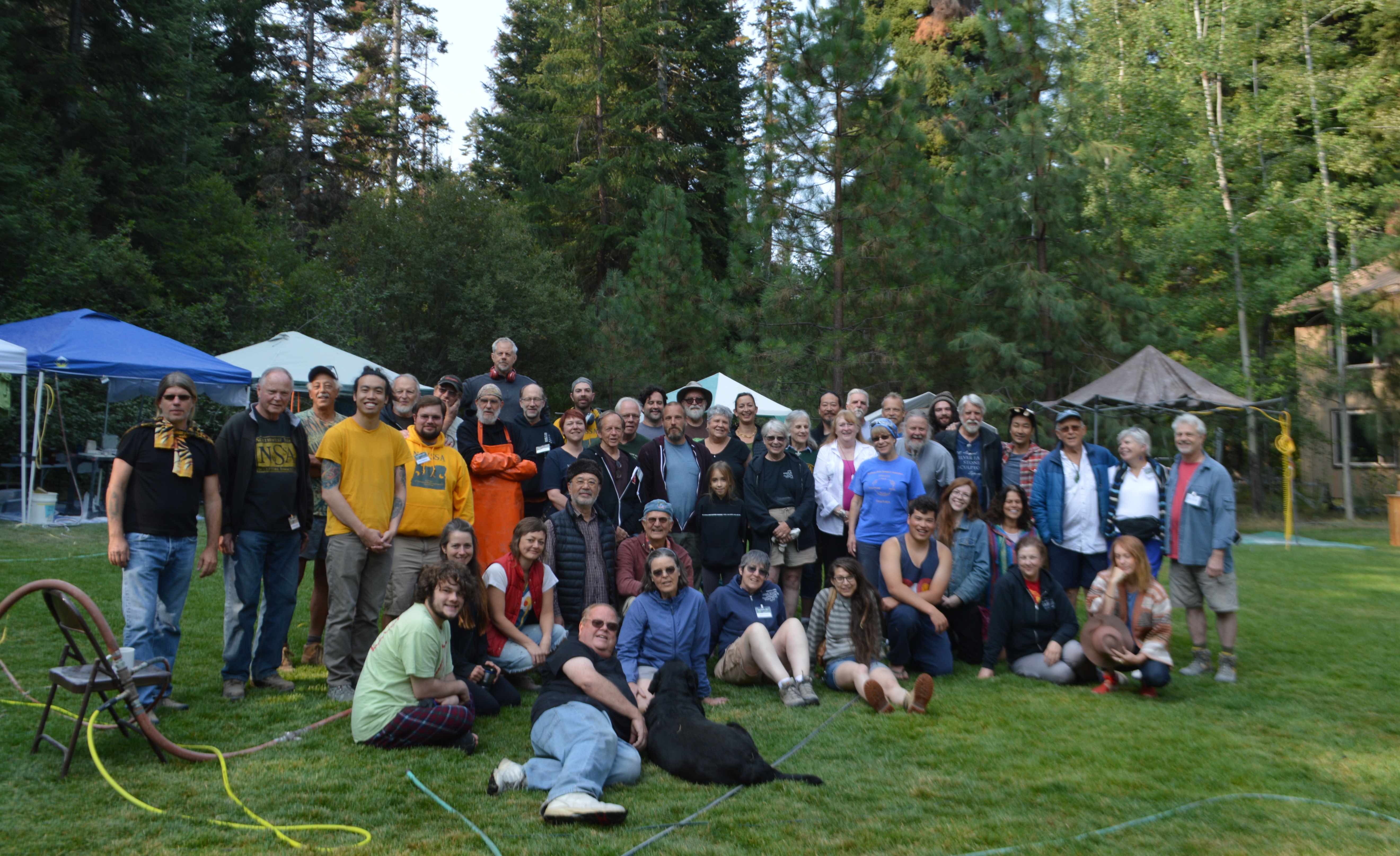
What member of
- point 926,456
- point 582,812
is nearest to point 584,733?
point 582,812

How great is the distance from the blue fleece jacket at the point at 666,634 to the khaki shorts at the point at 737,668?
0.52 m

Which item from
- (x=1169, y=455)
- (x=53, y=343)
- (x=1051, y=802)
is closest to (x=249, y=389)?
(x=53, y=343)

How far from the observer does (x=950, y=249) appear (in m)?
15.3

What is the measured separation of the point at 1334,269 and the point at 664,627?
63.6 feet

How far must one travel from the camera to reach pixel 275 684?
5.18 m

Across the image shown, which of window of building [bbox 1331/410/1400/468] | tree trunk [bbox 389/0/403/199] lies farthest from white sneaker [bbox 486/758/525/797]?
tree trunk [bbox 389/0/403/199]

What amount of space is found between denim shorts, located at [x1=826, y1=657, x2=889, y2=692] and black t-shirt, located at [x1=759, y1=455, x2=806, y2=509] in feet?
3.96

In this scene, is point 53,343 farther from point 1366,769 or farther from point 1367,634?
point 1367,634

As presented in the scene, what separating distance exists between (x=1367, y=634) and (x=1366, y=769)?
404cm

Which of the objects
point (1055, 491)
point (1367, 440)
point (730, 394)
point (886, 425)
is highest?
point (730, 394)

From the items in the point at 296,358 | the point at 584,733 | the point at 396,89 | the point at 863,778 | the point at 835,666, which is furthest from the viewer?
the point at 396,89

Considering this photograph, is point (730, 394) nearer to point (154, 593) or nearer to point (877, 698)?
point (877, 698)

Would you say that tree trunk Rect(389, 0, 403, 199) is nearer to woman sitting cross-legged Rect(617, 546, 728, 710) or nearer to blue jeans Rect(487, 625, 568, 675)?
blue jeans Rect(487, 625, 568, 675)

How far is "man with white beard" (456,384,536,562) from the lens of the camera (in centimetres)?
604
